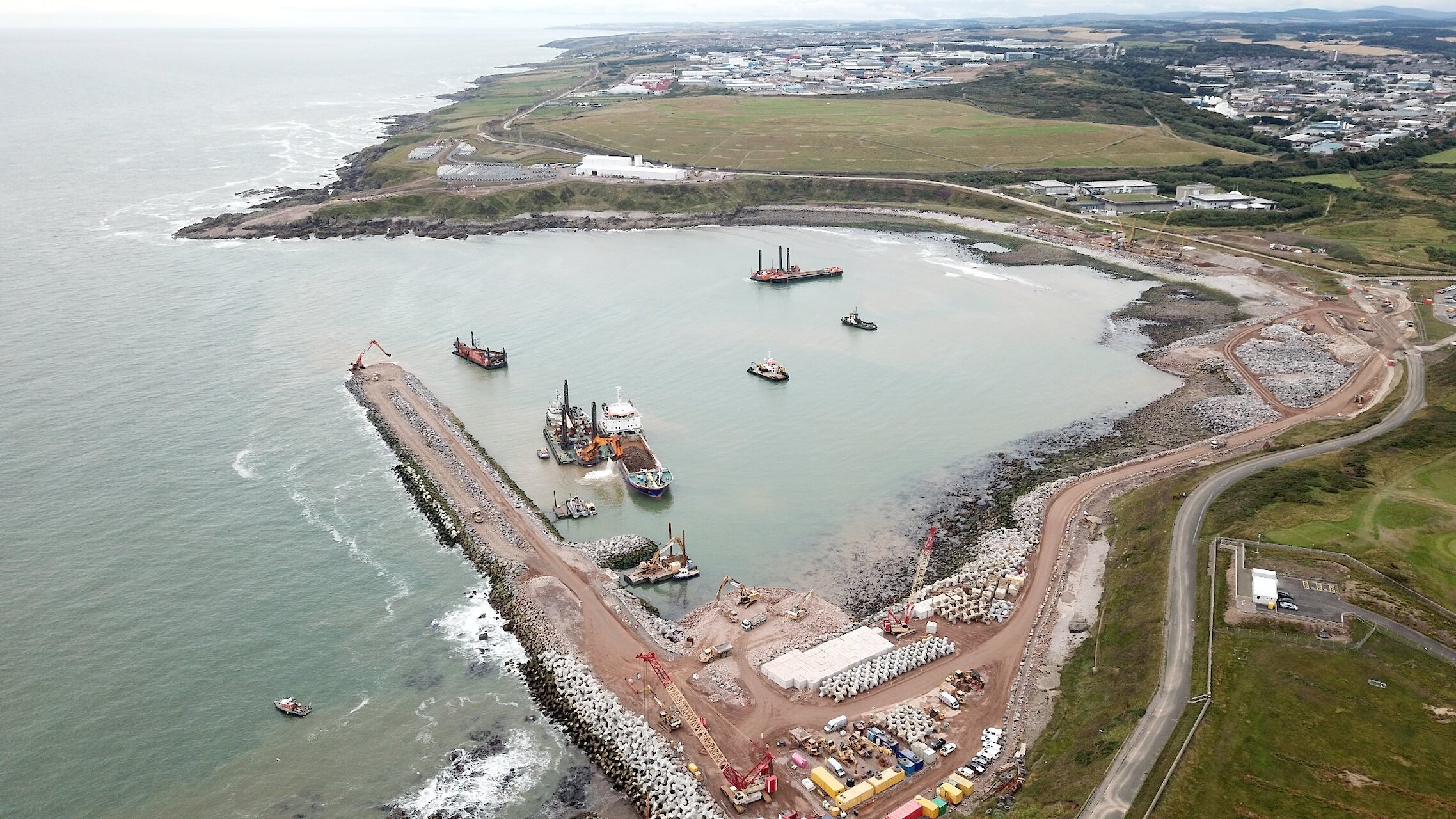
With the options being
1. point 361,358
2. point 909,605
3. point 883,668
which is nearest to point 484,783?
point 883,668

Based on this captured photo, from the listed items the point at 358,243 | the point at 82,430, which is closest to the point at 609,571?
the point at 82,430

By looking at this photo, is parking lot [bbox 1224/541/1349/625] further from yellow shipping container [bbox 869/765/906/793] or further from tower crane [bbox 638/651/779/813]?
tower crane [bbox 638/651/779/813]

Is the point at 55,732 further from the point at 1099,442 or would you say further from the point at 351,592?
the point at 1099,442

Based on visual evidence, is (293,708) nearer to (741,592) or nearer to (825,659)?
(741,592)

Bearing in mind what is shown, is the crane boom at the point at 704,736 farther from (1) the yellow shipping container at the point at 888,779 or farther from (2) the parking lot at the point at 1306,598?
(2) the parking lot at the point at 1306,598

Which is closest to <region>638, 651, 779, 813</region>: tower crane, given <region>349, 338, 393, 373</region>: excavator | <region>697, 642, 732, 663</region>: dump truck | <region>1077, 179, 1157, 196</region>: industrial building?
<region>697, 642, 732, 663</region>: dump truck

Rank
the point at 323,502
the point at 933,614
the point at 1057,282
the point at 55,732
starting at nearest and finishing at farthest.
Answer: the point at 55,732 < the point at 933,614 < the point at 323,502 < the point at 1057,282
